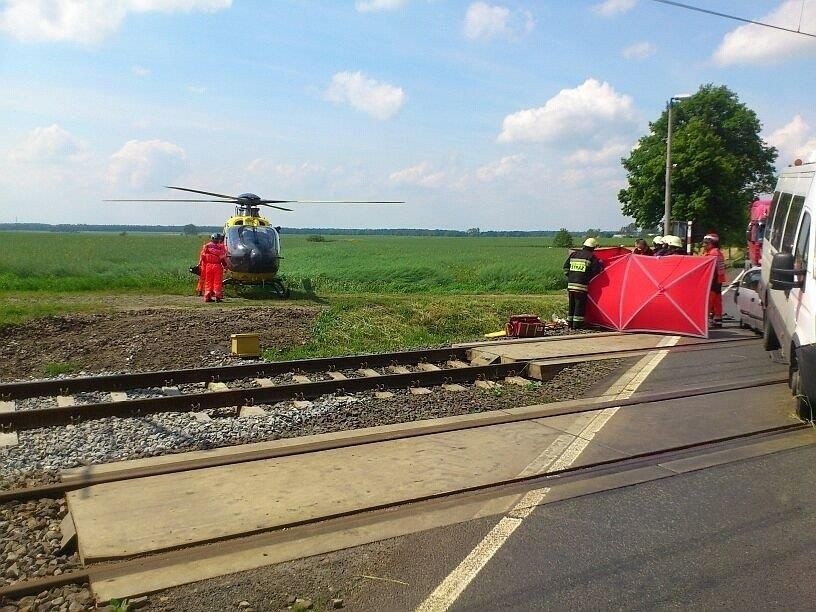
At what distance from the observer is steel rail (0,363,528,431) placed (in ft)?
25.0

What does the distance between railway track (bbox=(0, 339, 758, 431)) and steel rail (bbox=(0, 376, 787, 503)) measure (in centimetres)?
172

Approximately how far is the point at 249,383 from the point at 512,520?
18.5ft

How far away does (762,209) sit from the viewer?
26250mm

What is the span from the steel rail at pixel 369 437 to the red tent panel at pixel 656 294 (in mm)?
3644

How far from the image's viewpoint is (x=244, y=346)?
485 inches

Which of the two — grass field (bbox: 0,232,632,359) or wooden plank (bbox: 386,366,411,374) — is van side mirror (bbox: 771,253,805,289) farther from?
grass field (bbox: 0,232,632,359)

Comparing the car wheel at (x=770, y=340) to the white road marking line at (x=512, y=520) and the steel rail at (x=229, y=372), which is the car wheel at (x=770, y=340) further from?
the white road marking line at (x=512, y=520)

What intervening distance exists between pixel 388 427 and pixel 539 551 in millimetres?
3127

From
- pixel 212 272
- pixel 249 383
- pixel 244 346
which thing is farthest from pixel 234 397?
pixel 212 272

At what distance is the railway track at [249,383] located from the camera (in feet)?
26.2

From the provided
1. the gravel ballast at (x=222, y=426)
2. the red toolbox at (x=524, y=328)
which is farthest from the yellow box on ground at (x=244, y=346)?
the red toolbox at (x=524, y=328)

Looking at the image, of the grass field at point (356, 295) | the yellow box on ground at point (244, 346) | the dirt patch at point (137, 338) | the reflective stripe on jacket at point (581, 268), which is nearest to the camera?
the dirt patch at point (137, 338)

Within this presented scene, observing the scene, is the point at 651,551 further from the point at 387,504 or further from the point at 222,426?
the point at 222,426

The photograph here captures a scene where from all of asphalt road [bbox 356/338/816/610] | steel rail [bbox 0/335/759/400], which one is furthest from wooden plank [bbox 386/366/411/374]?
asphalt road [bbox 356/338/816/610]
